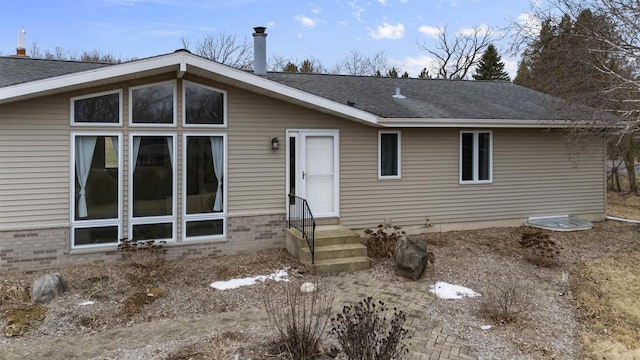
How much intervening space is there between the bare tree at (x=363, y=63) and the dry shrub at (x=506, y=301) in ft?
105

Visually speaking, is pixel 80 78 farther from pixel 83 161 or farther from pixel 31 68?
pixel 31 68

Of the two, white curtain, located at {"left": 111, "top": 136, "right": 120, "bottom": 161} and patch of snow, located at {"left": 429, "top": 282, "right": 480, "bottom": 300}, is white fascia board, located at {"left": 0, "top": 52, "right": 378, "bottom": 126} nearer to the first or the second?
white curtain, located at {"left": 111, "top": 136, "right": 120, "bottom": 161}

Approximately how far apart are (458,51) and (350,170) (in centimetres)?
2973

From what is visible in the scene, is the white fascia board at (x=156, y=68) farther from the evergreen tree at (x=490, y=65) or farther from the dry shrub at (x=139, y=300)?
the evergreen tree at (x=490, y=65)

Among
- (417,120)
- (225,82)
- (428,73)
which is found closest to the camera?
(225,82)

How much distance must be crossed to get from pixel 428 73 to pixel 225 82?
30.7 meters

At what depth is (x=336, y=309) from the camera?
5.58 meters

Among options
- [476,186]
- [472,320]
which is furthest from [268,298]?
[476,186]

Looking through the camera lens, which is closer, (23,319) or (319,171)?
(23,319)

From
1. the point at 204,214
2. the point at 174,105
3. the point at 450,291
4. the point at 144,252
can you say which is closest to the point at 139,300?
the point at 144,252

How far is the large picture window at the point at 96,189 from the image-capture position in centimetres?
718

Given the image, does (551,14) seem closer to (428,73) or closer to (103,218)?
(103,218)

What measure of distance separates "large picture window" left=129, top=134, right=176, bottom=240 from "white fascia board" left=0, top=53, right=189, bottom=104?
1.14m

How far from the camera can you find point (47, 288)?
5.77m
